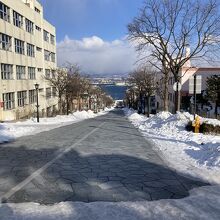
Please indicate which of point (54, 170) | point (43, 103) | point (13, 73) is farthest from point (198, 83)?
point (43, 103)

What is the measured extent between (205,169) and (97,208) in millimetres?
4242

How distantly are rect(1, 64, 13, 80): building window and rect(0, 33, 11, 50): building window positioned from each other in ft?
6.95

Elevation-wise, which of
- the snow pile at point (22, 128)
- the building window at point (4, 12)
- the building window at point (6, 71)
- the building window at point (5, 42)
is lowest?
the snow pile at point (22, 128)

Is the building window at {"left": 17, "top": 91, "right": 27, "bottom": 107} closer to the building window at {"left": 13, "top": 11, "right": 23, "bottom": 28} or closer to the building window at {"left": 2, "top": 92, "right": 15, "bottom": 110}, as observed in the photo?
the building window at {"left": 2, "top": 92, "right": 15, "bottom": 110}

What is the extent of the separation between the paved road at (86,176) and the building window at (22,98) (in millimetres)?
32704

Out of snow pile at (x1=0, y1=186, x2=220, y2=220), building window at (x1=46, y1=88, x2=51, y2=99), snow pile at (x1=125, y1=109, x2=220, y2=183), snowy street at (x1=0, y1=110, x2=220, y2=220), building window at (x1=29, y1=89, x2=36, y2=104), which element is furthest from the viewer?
building window at (x1=46, y1=88, x2=51, y2=99)

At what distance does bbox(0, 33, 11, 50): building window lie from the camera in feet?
124

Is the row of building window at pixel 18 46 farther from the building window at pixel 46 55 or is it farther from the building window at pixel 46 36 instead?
the building window at pixel 46 36

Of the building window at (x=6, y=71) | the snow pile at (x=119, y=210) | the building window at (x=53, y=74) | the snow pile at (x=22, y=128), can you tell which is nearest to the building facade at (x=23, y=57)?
the building window at (x=6, y=71)

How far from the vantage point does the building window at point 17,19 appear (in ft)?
140

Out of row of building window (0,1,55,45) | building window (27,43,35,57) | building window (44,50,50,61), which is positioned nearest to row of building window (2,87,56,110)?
building window (27,43,35,57)

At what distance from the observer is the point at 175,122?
19.5 metres

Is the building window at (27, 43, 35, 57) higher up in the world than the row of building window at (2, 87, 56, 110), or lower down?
higher up

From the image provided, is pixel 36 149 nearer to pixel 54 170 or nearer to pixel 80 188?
pixel 54 170
